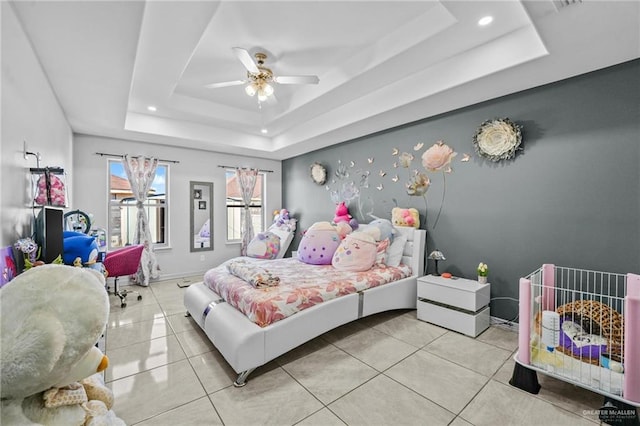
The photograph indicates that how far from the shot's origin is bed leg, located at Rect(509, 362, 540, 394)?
74.6 inches

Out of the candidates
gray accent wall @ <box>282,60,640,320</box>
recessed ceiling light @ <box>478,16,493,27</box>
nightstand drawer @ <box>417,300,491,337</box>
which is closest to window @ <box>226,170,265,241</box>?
gray accent wall @ <box>282,60,640,320</box>

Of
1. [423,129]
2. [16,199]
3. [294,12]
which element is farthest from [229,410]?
[423,129]

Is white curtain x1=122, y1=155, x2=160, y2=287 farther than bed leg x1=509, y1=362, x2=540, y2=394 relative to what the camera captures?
Yes

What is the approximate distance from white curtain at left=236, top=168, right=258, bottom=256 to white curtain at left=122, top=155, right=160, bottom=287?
1.60 m

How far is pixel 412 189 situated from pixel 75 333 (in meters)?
3.66

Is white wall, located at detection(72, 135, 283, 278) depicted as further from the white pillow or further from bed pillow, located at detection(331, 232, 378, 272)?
the white pillow

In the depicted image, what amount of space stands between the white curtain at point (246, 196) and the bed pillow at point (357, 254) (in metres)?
2.85

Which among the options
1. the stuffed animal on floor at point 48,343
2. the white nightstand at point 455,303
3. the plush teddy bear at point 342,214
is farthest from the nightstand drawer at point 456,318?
the stuffed animal on floor at point 48,343

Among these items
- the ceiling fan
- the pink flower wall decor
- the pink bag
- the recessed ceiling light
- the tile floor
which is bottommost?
the tile floor

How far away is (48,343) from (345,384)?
1.83 meters

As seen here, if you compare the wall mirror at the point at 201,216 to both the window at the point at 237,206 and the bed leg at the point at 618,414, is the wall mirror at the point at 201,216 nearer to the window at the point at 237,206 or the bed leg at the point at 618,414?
the window at the point at 237,206

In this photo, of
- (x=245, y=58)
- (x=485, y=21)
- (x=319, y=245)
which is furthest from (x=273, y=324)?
(x=485, y=21)

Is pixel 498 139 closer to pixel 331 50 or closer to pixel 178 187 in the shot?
pixel 331 50

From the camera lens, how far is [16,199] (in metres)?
1.70
